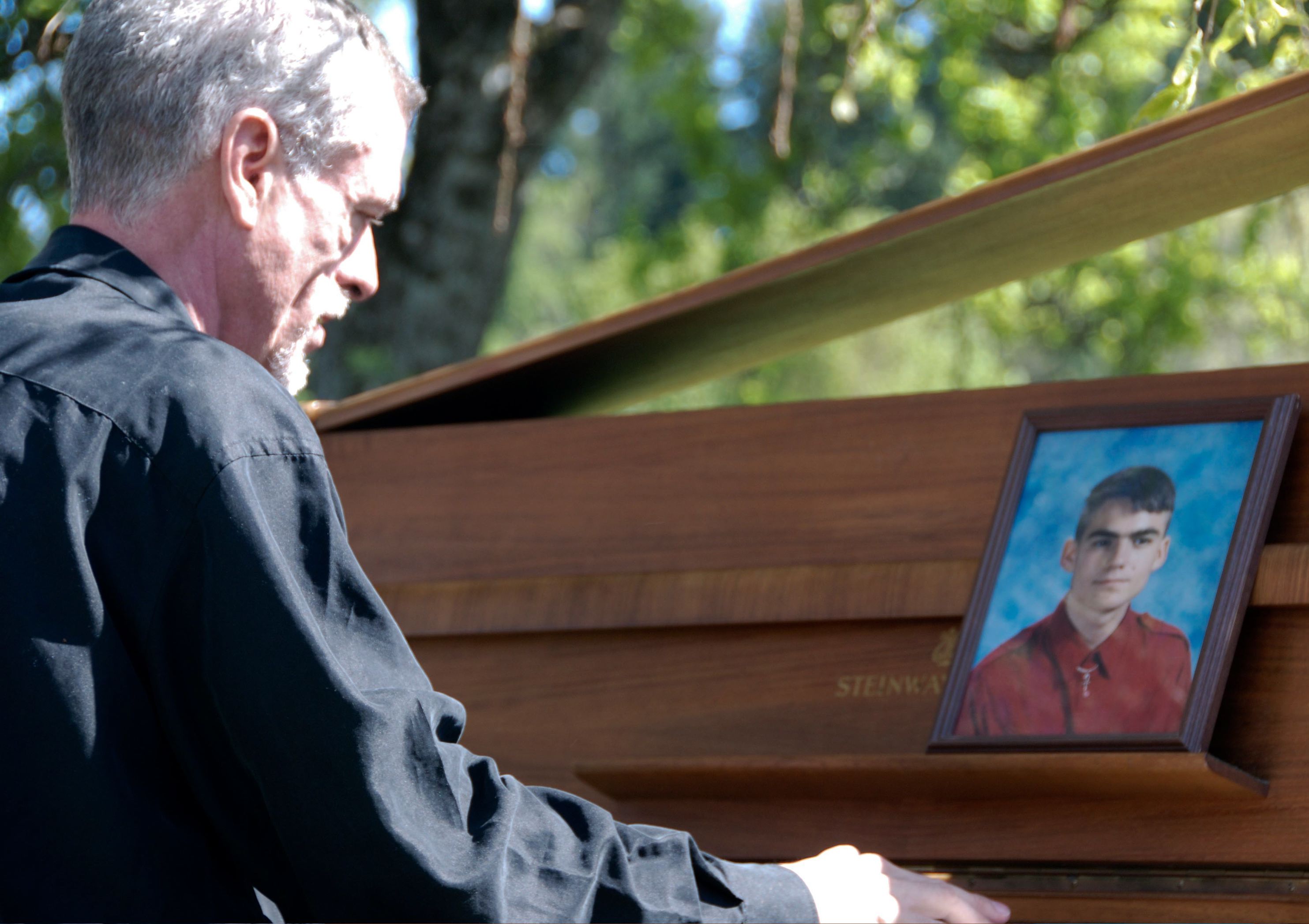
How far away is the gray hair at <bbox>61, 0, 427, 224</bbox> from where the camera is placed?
1.66 m

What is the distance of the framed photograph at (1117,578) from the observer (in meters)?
1.79

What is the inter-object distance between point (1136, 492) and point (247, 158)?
1200 millimetres

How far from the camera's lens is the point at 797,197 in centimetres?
1111

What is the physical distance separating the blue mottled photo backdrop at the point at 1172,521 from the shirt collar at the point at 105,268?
3.67 feet

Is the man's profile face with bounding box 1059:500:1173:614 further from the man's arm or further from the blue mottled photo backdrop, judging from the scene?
the man's arm

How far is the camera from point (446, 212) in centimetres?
593

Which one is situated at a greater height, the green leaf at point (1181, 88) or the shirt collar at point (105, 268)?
the green leaf at point (1181, 88)

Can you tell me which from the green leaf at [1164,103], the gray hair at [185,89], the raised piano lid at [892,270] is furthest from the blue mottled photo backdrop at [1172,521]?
the gray hair at [185,89]

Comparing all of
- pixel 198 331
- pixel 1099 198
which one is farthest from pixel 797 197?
pixel 198 331

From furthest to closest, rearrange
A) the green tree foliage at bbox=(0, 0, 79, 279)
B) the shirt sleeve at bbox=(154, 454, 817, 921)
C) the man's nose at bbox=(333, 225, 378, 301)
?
the green tree foliage at bbox=(0, 0, 79, 279) → the man's nose at bbox=(333, 225, 378, 301) → the shirt sleeve at bbox=(154, 454, 817, 921)

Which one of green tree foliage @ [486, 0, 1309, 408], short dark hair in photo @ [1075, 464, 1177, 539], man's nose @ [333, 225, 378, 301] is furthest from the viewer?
green tree foliage @ [486, 0, 1309, 408]

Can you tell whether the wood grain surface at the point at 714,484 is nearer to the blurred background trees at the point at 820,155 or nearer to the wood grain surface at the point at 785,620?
the wood grain surface at the point at 785,620

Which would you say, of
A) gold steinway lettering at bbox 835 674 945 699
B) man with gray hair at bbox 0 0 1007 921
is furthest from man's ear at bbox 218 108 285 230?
gold steinway lettering at bbox 835 674 945 699

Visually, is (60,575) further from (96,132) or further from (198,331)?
(96,132)
